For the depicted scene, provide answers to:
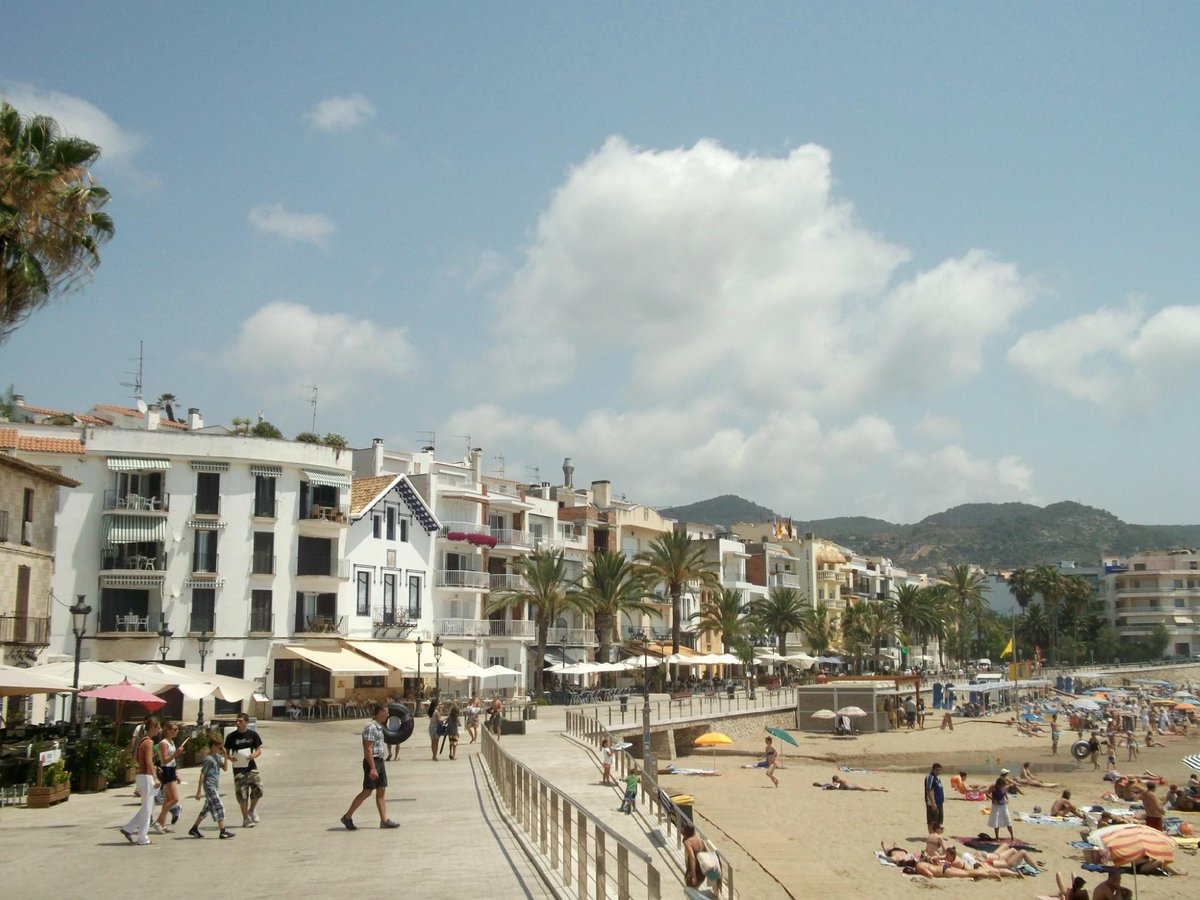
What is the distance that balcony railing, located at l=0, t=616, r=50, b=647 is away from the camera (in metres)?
31.6

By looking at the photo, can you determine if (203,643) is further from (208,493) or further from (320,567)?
(320,567)

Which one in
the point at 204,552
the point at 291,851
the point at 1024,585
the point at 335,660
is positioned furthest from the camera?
the point at 1024,585

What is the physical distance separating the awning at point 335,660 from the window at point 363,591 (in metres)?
4.01

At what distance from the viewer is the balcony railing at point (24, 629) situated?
3156cm

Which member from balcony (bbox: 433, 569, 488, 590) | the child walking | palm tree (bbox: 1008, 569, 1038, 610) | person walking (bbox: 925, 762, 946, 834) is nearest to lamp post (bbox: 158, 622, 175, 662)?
balcony (bbox: 433, 569, 488, 590)

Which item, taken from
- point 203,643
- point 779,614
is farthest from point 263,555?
point 779,614

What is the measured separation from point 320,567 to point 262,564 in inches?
105

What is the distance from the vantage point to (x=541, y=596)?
5828 cm

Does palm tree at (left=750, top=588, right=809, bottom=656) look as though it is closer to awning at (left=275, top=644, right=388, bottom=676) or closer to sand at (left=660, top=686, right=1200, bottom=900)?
sand at (left=660, top=686, right=1200, bottom=900)

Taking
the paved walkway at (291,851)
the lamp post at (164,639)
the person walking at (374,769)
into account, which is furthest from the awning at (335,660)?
the person walking at (374,769)

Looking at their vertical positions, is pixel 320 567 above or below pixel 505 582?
above

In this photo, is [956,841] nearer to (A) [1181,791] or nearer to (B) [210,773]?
(A) [1181,791]

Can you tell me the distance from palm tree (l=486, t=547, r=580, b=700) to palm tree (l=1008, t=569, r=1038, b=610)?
8793 cm

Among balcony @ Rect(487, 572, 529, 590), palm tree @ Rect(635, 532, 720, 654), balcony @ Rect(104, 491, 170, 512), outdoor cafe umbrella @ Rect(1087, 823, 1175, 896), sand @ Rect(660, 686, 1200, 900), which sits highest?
balcony @ Rect(104, 491, 170, 512)
